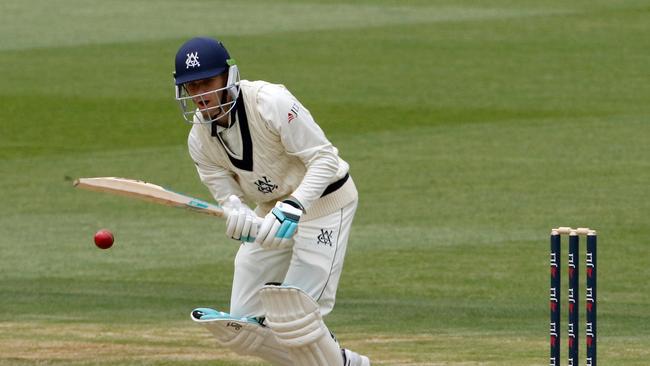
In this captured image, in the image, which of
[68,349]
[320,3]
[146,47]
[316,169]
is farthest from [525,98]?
[316,169]

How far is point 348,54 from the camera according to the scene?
80.3ft

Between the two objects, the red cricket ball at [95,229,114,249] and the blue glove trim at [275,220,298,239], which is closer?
the blue glove trim at [275,220,298,239]

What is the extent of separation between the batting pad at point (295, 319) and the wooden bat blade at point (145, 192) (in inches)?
15.5

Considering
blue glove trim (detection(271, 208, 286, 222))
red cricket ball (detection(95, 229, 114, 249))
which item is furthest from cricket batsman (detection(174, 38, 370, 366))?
red cricket ball (detection(95, 229, 114, 249))

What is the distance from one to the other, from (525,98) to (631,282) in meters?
9.60

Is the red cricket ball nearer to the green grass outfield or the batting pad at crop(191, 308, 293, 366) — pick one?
the batting pad at crop(191, 308, 293, 366)

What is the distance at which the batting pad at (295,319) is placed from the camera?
23.1 ft

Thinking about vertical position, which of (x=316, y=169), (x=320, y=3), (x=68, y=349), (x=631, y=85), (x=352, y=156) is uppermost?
(x=320, y=3)

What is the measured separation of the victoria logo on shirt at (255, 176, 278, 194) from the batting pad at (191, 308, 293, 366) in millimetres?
539

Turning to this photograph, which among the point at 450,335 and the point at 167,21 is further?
the point at 167,21

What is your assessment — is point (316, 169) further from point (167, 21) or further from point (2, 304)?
point (167, 21)

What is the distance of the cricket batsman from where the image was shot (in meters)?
7.07

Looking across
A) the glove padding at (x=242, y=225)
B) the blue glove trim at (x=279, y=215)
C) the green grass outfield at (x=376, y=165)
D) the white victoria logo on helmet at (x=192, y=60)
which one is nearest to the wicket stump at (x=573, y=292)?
the blue glove trim at (x=279, y=215)

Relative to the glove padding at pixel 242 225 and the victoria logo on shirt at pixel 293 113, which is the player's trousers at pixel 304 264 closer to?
the glove padding at pixel 242 225
